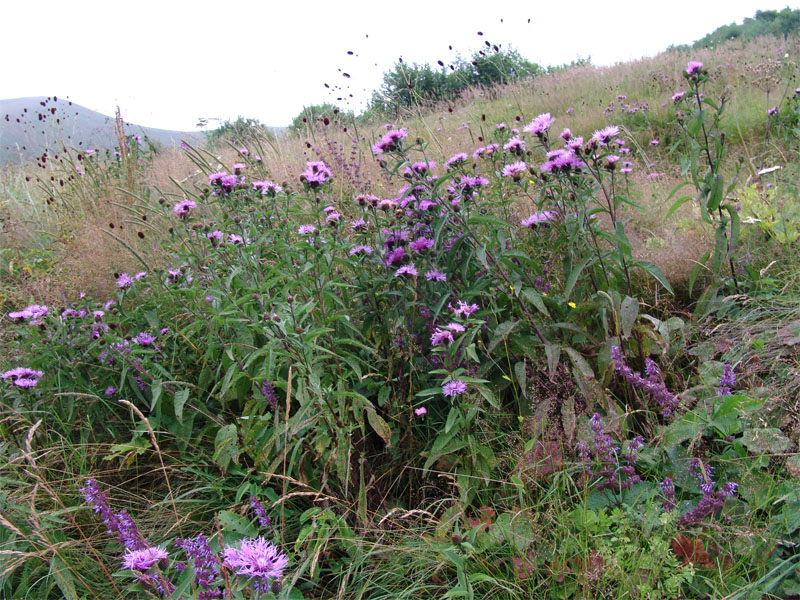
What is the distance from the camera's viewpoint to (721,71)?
720 cm

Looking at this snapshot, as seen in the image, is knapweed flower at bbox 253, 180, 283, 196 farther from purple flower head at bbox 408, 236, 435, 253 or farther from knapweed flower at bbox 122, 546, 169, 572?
knapweed flower at bbox 122, 546, 169, 572

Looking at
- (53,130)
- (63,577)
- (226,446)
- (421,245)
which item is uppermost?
(53,130)

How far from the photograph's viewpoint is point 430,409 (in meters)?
1.95

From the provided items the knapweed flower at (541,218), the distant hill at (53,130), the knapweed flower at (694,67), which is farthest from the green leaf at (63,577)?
the distant hill at (53,130)

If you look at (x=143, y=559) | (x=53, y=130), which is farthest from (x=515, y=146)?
(x=53, y=130)

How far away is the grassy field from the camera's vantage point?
1.35 meters

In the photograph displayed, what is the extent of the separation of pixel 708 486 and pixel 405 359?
39.1 inches

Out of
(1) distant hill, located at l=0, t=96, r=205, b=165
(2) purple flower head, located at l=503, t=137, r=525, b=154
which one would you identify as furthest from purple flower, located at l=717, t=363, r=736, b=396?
(1) distant hill, located at l=0, t=96, r=205, b=165

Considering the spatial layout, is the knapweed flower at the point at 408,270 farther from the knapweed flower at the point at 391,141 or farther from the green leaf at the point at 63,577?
the green leaf at the point at 63,577

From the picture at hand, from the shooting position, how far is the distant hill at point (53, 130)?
20.6ft

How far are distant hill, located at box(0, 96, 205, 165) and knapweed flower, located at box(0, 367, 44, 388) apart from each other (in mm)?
4110

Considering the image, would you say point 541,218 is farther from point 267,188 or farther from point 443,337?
point 267,188

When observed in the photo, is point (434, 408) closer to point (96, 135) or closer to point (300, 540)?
point (300, 540)

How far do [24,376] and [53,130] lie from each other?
5786mm
